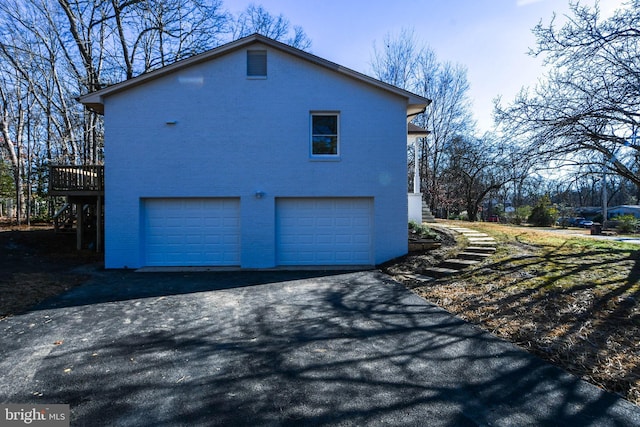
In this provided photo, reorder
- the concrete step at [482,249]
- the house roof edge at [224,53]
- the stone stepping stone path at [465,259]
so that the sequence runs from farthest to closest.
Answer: the house roof edge at [224,53], the concrete step at [482,249], the stone stepping stone path at [465,259]

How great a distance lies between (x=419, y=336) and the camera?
4.42m

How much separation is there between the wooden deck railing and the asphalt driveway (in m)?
6.56

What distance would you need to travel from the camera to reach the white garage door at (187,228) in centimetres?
983

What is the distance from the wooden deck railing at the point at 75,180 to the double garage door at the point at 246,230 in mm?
3009

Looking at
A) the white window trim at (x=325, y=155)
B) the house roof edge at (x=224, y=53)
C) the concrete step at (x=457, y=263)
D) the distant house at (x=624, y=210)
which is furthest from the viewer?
the distant house at (x=624, y=210)

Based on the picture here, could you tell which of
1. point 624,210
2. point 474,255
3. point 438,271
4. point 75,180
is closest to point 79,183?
point 75,180

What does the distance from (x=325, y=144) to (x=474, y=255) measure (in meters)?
5.15

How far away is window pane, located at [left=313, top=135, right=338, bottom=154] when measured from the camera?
996 cm

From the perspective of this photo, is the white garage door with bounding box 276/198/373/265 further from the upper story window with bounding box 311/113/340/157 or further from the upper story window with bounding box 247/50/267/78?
the upper story window with bounding box 247/50/267/78

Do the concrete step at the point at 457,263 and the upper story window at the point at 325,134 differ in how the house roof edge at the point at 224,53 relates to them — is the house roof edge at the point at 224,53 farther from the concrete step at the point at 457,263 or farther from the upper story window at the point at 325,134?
the concrete step at the point at 457,263

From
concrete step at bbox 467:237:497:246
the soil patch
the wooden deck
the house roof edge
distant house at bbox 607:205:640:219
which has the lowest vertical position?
the soil patch

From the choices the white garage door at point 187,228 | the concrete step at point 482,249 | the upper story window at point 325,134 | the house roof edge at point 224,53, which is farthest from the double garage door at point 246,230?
the house roof edge at point 224,53

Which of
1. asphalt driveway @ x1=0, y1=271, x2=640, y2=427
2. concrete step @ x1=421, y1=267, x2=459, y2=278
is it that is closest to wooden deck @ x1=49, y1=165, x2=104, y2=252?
asphalt driveway @ x1=0, y1=271, x2=640, y2=427

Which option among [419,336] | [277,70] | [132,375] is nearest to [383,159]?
[277,70]
